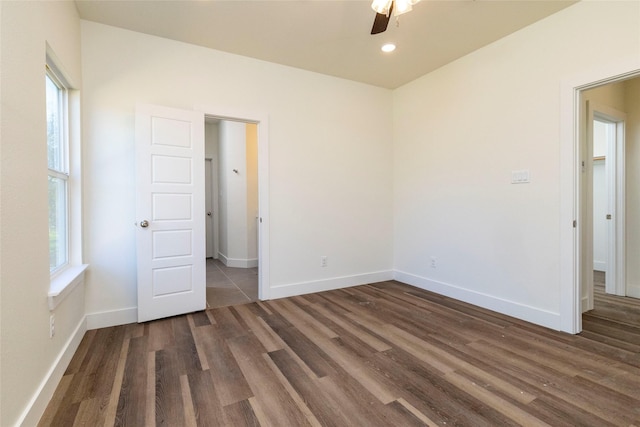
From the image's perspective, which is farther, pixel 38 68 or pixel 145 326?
pixel 145 326

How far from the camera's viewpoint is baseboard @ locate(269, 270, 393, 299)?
364 cm

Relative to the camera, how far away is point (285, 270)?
12.1ft

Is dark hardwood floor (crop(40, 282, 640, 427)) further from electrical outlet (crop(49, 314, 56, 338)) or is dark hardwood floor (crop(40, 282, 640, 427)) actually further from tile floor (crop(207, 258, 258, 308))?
tile floor (crop(207, 258, 258, 308))

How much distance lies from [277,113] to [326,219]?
57.4 inches

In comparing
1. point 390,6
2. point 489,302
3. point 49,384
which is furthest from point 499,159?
point 49,384

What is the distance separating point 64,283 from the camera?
6.76 feet

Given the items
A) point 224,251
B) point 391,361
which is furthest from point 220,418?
point 224,251

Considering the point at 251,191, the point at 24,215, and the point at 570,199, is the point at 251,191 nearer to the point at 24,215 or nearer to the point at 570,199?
the point at 24,215

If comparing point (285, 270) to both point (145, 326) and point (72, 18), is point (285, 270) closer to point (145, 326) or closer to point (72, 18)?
point (145, 326)

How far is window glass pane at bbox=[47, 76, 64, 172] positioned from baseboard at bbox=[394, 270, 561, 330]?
4.02 meters

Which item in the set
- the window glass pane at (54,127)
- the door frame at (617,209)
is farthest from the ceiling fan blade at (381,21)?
the door frame at (617,209)

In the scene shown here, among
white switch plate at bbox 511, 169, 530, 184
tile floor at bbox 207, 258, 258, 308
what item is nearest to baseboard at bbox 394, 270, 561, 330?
white switch plate at bbox 511, 169, 530, 184

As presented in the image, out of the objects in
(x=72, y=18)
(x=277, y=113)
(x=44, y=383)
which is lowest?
(x=44, y=383)

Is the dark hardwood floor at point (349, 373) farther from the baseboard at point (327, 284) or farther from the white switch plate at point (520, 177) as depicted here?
the white switch plate at point (520, 177)
